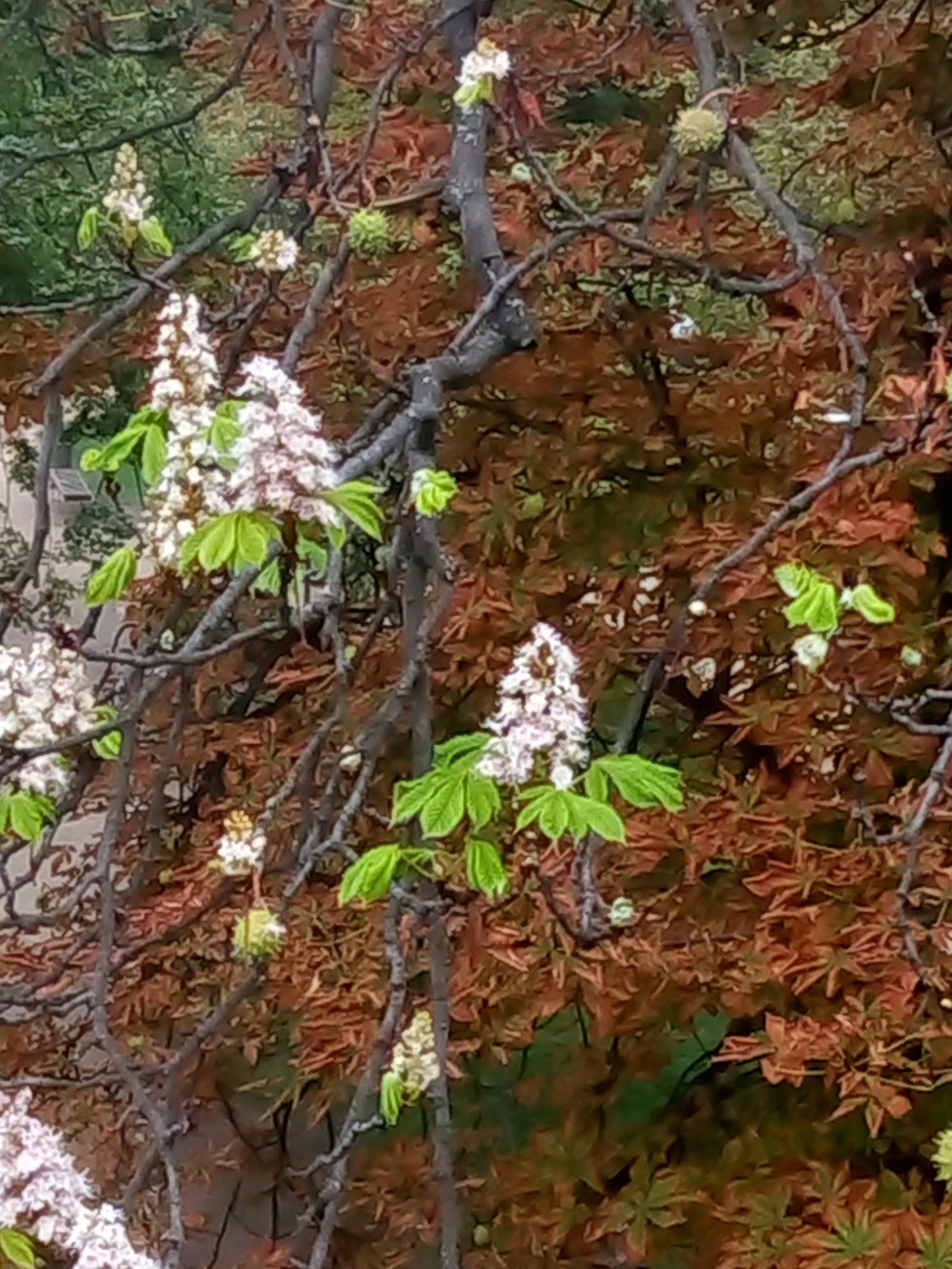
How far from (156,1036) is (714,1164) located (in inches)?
28.5

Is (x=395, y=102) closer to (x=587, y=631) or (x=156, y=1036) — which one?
(x=587, y=631)

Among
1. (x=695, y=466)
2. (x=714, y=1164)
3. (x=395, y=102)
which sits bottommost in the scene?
(x=714, y=1164)

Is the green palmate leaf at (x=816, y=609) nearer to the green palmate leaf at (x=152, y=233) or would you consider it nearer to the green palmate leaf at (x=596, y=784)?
the green palmate leaf at (x=596, y=784)

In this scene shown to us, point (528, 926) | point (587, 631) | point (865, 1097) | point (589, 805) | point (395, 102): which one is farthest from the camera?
point (395, 102)

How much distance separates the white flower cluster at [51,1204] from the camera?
0.86 meters

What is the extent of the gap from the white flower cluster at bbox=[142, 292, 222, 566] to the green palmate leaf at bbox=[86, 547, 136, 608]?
0.02m

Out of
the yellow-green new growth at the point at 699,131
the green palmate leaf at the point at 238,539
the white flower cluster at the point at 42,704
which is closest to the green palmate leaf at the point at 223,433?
the green palmate leaf at the point at 238,539

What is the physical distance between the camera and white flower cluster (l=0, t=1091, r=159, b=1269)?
2.83 feet

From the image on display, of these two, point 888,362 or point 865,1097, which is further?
point 888,362

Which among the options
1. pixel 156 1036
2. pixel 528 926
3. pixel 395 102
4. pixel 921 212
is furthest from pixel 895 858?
pixel 395 102

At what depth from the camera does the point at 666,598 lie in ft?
5.52

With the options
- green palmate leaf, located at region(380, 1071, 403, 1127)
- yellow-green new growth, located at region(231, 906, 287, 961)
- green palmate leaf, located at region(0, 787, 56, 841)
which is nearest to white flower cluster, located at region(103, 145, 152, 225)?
green palmate leaf, located at region(0, 787, 56, 841)

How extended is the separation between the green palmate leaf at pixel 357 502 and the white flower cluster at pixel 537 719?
0.12m

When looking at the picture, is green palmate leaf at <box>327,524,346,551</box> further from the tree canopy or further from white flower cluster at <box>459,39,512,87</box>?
white flower cluster at <box>459,39,512,87</box>
